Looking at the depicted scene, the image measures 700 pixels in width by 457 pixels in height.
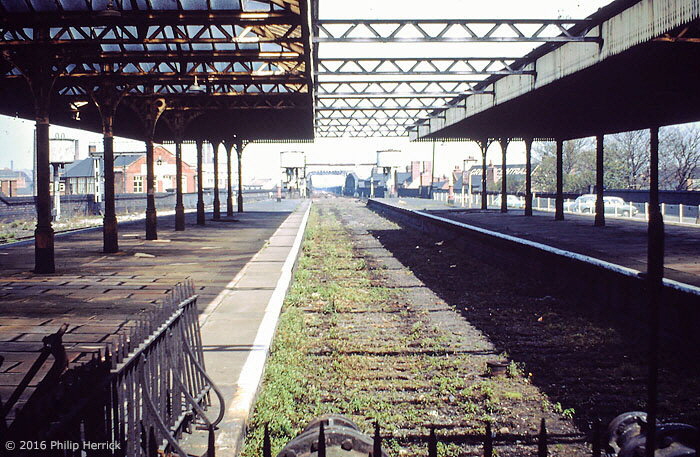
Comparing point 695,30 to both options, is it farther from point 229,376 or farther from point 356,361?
point 229,376

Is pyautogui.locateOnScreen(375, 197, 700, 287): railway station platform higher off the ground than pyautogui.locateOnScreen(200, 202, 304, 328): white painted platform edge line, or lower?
higher

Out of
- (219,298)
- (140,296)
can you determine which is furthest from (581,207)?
(140,296)

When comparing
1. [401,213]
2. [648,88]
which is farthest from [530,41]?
[401,213]

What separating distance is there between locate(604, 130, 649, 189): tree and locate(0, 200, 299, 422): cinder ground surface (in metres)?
54.8

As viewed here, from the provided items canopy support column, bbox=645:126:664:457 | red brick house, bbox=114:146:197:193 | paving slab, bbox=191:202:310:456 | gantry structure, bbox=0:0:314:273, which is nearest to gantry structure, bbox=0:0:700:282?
gantry structure, bbox=0:0:314:273

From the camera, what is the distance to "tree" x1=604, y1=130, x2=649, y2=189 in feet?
209

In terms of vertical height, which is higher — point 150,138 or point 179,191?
point 150,138

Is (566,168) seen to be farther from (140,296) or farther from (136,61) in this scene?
(140,296)

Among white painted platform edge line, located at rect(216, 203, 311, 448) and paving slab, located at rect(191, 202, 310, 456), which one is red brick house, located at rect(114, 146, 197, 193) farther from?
white painted platform edge line, located at rect(216, 203, 311, 448)

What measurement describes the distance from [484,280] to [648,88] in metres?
7.09

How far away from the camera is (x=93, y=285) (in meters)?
10.1

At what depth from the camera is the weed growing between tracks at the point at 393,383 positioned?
4.57m

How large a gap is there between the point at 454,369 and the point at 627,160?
65.8 m

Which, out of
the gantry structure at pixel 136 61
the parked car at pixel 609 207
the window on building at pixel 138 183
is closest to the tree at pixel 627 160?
the parked car at pixel 609 207
